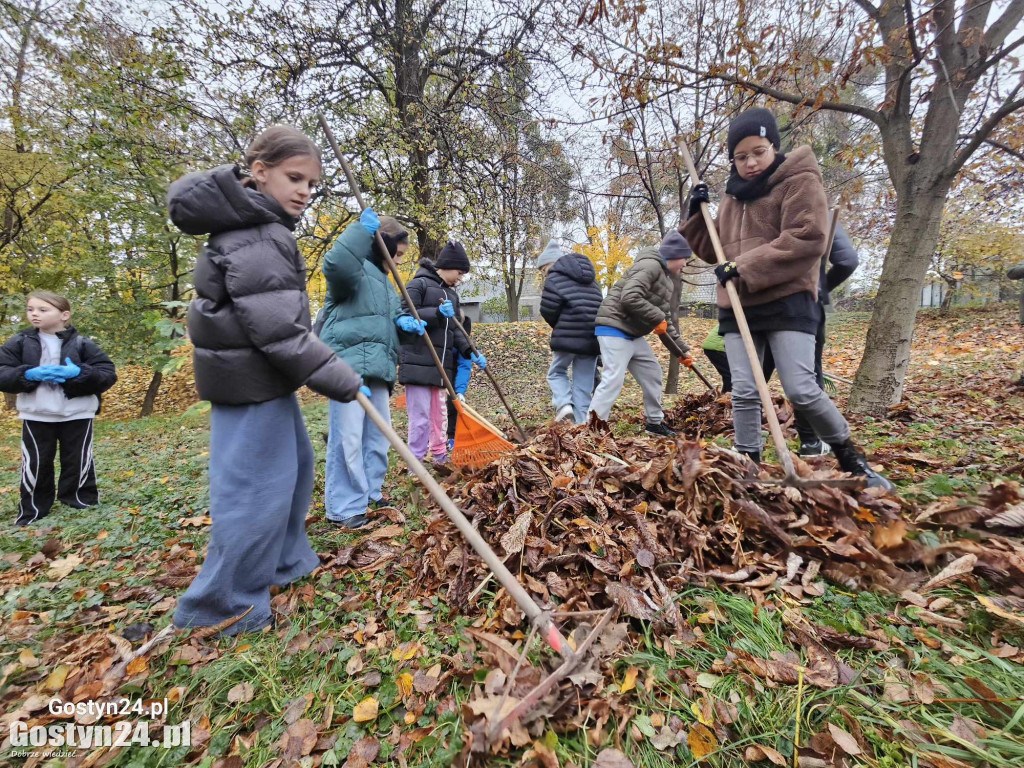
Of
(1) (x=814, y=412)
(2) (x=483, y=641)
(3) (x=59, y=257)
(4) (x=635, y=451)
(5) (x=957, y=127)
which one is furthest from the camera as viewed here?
(3) (x=59, y=257)

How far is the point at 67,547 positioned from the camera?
126 inches

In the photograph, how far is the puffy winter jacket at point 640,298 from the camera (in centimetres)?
444

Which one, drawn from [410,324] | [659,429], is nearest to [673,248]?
[659,429]

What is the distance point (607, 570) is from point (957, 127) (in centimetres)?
511

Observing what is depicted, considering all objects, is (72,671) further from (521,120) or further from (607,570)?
(521,120)

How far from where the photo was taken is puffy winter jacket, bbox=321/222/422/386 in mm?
3030

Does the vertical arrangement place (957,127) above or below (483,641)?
above

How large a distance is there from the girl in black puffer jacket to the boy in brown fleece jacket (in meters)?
2.03

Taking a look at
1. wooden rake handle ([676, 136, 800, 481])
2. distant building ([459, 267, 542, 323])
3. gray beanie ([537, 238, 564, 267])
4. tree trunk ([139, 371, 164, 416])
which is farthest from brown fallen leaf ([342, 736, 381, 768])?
tree trunk ([139, 371, 164, 416])

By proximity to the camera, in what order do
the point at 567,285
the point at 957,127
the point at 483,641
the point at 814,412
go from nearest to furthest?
the point at 483,641
the point at 814,412
the point at 957,127
the point at 567,285

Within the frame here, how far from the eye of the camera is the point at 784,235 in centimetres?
269

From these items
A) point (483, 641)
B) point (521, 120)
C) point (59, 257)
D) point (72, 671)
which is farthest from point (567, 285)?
point (59, 257)

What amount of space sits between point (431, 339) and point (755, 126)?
3.05 m

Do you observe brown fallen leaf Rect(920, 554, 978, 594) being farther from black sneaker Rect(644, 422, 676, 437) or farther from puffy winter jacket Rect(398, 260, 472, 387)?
puffy winter jacket Rect(398, 260, 472, 387)
